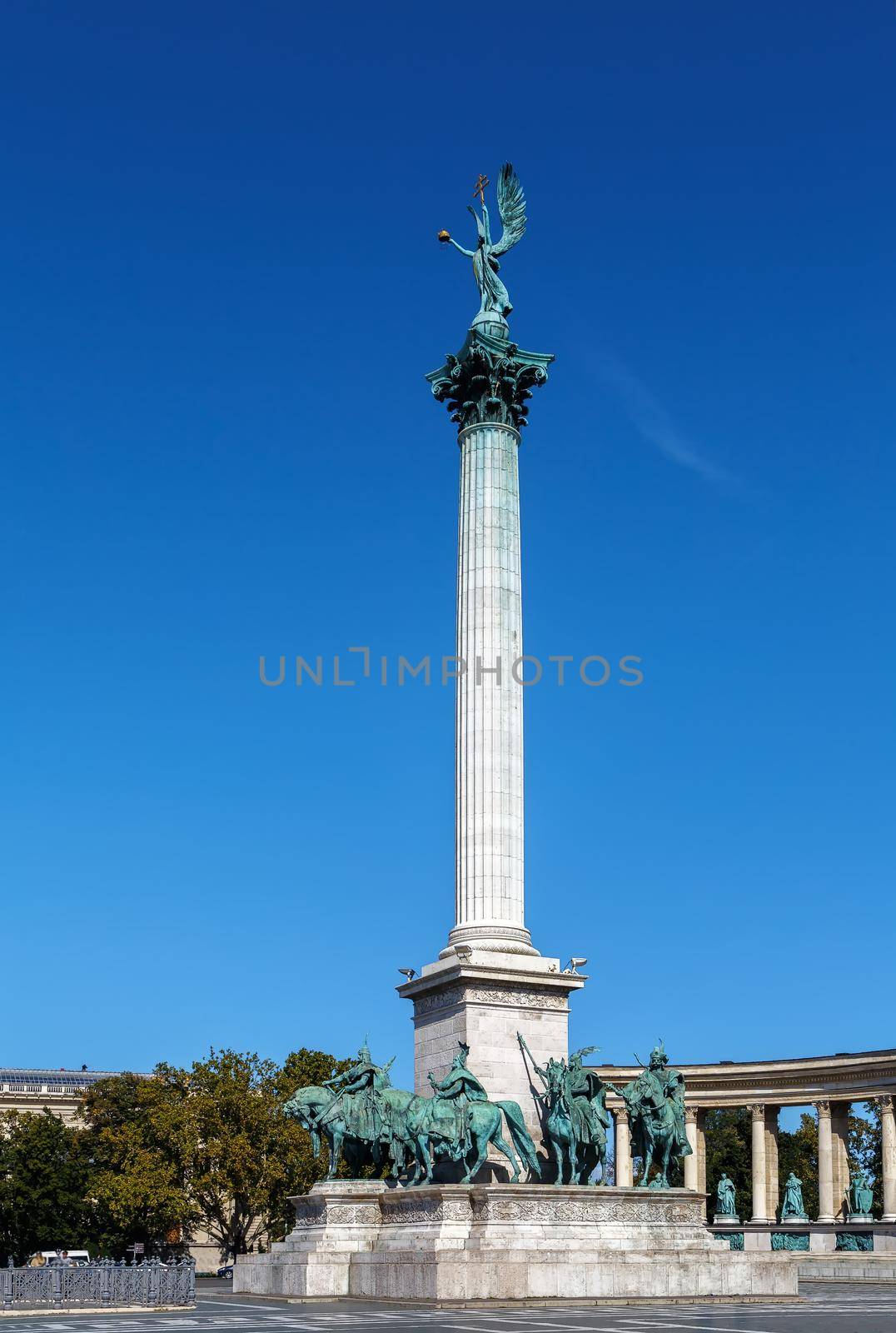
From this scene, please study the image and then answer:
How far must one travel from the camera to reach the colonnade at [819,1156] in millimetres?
71562

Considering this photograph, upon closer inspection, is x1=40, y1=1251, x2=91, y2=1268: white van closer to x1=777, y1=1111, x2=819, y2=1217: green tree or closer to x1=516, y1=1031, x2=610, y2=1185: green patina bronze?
x1=516, y1=1031, x2=610, y2=1185: green patina bronze

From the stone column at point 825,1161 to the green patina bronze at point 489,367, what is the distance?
4307cm

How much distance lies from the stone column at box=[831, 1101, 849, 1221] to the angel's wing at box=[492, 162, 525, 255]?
4673 cm

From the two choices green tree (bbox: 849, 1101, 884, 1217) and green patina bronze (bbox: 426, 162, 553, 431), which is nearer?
green patina bronze (bbox: 426, 162, 553, 431)

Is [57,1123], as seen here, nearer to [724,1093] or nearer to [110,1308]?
[724,1093]

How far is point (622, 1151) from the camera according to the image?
83812mm

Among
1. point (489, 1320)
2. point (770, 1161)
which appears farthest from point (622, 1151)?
point (489, 1320)

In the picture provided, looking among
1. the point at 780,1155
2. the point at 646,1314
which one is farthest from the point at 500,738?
the point at 780,1155

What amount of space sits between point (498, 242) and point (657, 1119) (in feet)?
101

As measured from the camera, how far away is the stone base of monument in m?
34.7

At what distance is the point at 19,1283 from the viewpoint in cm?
3591

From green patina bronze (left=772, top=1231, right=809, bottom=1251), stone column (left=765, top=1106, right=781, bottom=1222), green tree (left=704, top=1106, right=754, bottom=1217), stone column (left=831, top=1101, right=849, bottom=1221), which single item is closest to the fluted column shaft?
green patina bronze (left=772, top=1231, right=809, bottom=1251)

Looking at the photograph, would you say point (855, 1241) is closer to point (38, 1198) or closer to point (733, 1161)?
point (38, 1198)

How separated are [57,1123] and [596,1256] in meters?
52.5
